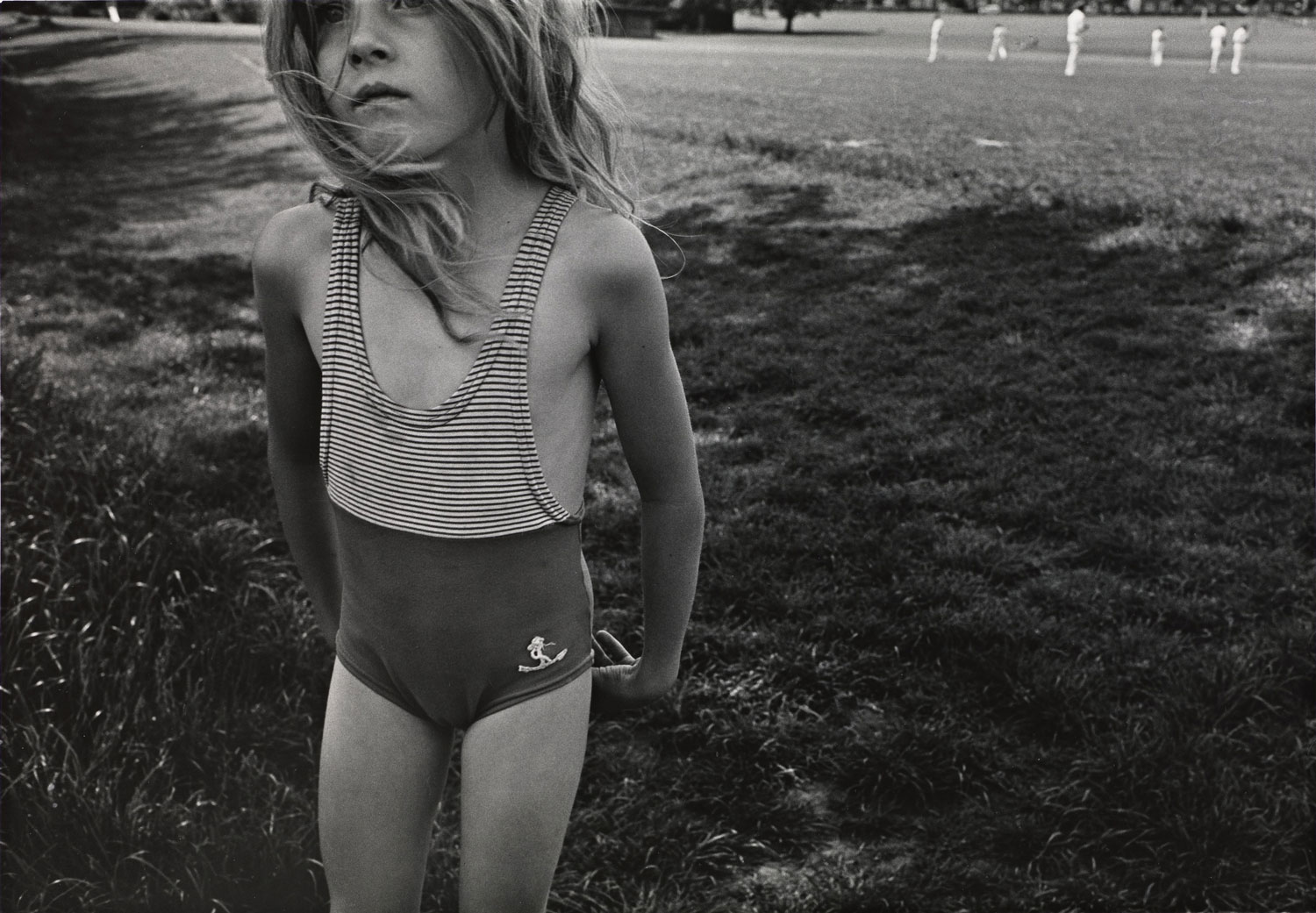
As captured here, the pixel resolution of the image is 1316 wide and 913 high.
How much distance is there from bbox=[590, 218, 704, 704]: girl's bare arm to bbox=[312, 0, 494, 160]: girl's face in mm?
210

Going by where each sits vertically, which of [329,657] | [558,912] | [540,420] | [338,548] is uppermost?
[540,420]

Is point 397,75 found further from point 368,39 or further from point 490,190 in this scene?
point 490,190

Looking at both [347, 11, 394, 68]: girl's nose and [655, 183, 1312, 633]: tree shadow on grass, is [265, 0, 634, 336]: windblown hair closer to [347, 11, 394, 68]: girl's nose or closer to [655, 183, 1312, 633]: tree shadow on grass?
[347, 11, 394, 68]: girl's nose

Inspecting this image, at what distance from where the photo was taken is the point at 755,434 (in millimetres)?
5031

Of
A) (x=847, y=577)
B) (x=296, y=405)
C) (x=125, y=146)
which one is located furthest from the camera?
(x=125, y=146)

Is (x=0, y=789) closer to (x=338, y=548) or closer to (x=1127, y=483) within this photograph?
(x=338, y=548)

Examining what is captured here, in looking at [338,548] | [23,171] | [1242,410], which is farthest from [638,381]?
[23,171]

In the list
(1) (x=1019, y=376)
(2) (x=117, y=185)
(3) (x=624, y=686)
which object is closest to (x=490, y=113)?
(3) (x=624, y=686)

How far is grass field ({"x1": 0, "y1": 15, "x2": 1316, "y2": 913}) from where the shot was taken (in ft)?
8.20

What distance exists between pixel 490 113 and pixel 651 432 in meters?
0.41

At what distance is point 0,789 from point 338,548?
1.21 m

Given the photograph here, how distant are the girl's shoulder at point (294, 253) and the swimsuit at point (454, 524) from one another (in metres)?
0.02

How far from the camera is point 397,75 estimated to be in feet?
4.27

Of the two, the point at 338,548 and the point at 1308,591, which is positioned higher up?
the point at 338,548
